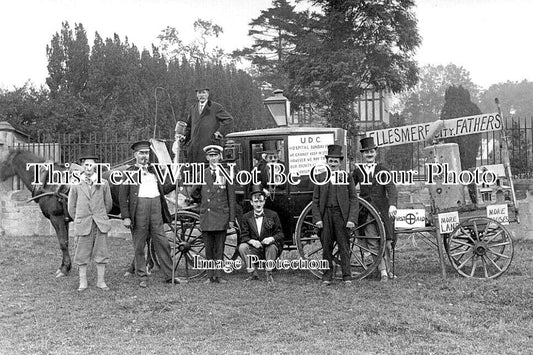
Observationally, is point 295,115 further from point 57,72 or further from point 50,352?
point 50,352

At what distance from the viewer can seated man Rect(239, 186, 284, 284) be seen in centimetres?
717

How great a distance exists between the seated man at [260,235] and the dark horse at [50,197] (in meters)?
1.99

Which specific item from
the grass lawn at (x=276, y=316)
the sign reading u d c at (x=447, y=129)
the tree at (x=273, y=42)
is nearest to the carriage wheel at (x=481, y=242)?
the grass lawn at (x=276, y=316)

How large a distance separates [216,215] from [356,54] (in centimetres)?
1490

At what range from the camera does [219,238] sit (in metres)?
7.24

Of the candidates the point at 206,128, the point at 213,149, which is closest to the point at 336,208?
the point at 213,149

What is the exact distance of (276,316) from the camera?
218 inches

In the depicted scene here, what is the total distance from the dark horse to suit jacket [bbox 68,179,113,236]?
0.69 m

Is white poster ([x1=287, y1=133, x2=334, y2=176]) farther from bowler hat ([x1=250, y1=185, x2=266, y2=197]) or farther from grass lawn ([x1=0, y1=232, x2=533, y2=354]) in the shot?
grass lawn ([x1=0, y1=232, x2=533, y2=354])

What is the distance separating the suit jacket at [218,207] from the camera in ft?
23.3

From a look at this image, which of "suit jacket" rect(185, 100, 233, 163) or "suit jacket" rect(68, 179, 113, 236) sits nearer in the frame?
"suit jacket" rect(68, 179, 113, 236)

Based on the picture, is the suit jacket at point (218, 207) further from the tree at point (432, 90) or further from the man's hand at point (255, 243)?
the tree at point (432, 90)

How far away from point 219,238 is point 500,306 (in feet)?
11.1

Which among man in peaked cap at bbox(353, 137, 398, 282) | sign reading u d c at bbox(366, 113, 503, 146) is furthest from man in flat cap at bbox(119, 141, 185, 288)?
sign reading u d c at bbox(366, 113, 503, 146)
